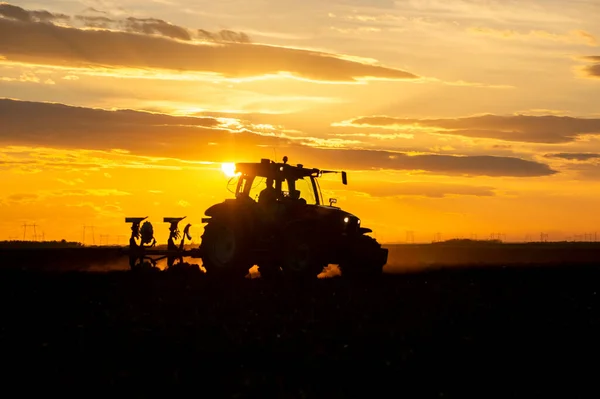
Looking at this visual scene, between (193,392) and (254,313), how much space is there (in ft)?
28.7

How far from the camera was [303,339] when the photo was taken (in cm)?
1858

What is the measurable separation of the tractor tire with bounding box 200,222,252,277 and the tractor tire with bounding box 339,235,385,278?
3252 mm

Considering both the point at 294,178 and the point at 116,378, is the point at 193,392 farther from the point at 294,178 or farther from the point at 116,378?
the point at 294,178

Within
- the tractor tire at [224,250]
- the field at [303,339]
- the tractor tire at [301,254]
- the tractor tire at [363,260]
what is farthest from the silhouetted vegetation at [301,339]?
the tractor tire at [224,250]

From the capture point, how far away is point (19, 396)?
45.2ft

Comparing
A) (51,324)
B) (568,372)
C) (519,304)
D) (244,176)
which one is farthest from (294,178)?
(568,372)

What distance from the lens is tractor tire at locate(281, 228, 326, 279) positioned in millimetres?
31219

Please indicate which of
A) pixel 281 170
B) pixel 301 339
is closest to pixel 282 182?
pixel 281 170

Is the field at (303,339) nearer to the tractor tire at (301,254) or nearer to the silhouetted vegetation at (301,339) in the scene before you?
the silhouetted vegetation at (301,339)

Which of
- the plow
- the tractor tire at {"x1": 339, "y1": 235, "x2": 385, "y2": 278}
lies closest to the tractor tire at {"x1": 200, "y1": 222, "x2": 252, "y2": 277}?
the plow

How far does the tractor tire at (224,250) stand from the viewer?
108 ft

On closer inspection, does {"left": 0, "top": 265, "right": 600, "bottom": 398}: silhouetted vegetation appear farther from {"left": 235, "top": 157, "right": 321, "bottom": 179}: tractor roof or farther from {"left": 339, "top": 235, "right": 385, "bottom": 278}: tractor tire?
{"left": 235, "top": 157, "right": 321, "bottom": 179}: tractor roof

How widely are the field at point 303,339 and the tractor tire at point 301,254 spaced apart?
24.3 inches

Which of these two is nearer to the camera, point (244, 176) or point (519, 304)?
point (519, 304)
